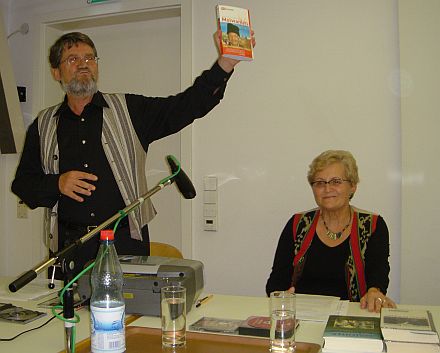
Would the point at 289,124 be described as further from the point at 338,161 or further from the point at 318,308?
the point at 318,308

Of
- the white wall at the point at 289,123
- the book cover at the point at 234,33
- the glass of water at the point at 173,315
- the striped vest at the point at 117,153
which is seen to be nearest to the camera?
the glass of water at the point at 173,315

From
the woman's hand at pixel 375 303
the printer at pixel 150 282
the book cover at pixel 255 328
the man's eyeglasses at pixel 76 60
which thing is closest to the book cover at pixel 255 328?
the book cover at pixel 255 328

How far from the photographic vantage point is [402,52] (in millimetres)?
2768

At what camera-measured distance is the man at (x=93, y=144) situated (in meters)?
2.19

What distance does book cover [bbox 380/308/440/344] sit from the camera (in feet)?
4.34

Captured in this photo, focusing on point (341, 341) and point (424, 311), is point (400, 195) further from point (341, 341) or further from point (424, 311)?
point (341, 341)

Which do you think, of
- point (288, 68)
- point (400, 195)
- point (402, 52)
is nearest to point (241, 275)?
point (400, 195)

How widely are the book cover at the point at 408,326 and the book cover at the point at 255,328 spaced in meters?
0.31

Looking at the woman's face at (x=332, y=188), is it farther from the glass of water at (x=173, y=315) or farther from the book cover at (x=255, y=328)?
the glass of water at (x=173, y=315)

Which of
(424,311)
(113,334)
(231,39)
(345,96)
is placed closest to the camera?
(113,334)

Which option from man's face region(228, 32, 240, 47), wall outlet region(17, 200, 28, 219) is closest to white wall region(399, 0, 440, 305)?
man's face region(228, 32, 240, 47)

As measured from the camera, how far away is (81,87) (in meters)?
2.30

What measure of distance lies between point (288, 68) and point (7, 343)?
2.21m

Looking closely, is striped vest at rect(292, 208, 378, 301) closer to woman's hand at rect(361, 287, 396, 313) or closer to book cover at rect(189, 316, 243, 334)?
woman's hand at rect(361, 287, 396, 313)
